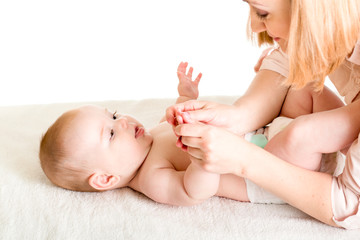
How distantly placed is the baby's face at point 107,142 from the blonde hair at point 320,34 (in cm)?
49

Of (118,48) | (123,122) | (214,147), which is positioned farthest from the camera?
(118,48)

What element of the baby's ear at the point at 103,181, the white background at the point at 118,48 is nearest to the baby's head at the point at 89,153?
the baby's ear at the point at 103,181

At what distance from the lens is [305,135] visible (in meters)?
1.22

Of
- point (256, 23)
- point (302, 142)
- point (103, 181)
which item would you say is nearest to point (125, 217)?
point (103, 181)

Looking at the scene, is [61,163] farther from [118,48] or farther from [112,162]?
[118,48]

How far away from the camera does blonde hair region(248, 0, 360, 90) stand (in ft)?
3.60

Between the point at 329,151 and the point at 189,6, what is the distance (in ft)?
7.46

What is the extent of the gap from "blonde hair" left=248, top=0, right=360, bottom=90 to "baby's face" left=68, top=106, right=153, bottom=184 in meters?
0.49

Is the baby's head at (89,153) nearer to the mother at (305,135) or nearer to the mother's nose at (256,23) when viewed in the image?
the mother at (305,135)

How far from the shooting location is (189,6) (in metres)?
3.32

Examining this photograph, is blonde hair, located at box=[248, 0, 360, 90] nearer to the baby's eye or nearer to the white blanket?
the baby's eye

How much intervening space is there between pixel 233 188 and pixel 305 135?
0.25m

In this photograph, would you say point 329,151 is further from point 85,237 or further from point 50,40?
point 50,40

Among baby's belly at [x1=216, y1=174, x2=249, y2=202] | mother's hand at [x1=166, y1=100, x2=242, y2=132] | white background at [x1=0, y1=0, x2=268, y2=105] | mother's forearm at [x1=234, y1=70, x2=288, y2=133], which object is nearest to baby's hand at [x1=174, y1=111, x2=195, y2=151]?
mother's hand at [x1=166, y1=100, x2=242, y2=132]
